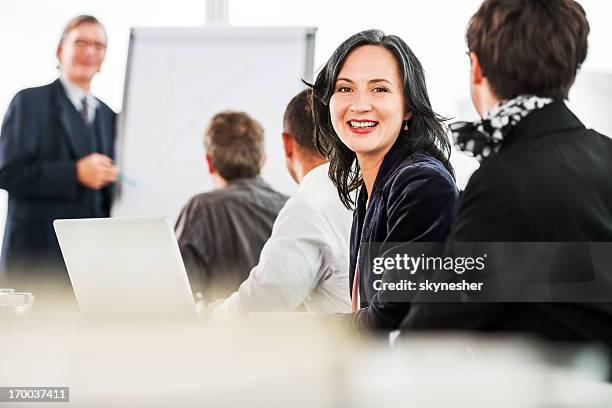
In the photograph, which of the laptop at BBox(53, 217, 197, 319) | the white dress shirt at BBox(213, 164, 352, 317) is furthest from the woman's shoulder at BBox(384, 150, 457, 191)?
the laptop at BBox(53, 217, 197, 319)

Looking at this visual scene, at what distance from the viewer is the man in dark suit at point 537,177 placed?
1.67 meters

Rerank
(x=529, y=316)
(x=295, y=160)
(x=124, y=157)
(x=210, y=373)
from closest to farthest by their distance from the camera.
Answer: (x=529, y=316) < (x=210, y=373) < (x=295, y=160) < (x=124, y=157)

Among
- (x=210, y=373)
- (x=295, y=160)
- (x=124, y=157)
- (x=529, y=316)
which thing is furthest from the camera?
(x=124, y=157)

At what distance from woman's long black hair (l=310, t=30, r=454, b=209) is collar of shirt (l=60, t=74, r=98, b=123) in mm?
671

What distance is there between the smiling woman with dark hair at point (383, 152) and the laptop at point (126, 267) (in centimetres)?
42

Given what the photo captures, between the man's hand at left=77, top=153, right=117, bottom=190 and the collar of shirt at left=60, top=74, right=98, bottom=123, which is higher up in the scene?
the collar of shirt at left=60, top=74, right=98, bottom=123

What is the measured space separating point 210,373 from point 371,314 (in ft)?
1.28

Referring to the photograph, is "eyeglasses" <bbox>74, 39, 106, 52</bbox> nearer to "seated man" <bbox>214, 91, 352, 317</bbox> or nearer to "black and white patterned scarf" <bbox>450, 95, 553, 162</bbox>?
"seated man" <bbox>214, 91, 352, 317</bbox>

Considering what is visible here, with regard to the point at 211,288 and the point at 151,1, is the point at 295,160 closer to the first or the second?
the point at 211,288

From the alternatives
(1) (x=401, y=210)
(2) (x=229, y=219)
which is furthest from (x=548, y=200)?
(2) (x=229, y=219)

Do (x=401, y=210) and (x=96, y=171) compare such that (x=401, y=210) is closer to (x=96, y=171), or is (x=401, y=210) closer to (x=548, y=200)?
(x=548, y=200)

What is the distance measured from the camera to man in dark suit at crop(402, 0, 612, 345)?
167cm

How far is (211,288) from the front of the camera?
237cm

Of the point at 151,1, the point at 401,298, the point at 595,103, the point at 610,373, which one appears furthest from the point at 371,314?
the point at 151,1
